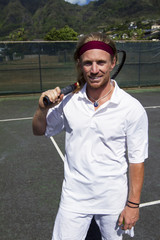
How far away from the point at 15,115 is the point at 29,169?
14.0 ft

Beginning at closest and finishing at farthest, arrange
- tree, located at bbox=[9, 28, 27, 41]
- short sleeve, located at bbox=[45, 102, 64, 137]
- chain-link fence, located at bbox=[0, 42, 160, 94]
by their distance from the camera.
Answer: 1. short sleeve, located at bbox=[45, 102, 64, 137]
2. chain-link fence, located at bbox=[0, 42, 160, 94]
3. tree, located at bbox=[9, 28, 27, 41]

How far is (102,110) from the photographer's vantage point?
5.93 feet

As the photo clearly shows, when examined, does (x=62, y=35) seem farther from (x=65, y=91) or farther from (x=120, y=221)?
(x=120, y=221)

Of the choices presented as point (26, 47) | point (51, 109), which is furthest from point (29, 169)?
point (26, 47)

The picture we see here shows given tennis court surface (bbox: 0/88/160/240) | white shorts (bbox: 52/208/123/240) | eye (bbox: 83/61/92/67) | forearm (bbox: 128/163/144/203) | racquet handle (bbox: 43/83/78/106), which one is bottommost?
tennis court surface (bbox: 0/88/160/240)

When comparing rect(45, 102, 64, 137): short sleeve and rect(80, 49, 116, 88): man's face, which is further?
rect(45, 102, 64, 137): short sleeve

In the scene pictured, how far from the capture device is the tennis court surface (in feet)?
10.3

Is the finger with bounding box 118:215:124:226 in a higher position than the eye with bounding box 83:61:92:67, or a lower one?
lower

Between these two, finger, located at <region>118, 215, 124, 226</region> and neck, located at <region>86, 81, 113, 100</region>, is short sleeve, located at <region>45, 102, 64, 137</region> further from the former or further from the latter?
finger, located at <region>118, 215, 124, 226</region>

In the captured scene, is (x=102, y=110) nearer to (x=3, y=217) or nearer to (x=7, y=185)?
(x=3, y=217)

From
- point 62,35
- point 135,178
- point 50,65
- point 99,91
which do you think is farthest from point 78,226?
point 62,35

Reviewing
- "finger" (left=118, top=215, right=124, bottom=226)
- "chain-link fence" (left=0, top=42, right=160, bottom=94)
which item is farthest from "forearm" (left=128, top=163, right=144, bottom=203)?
"chain-link fence" (left=0, top=42, right=160, bottom=94)

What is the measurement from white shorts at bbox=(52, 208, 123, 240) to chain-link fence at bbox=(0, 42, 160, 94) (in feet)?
34.1

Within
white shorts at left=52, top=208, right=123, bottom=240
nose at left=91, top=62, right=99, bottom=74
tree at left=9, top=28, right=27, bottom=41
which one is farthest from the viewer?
tree at left=9, top=28, right=27, bottom=41
